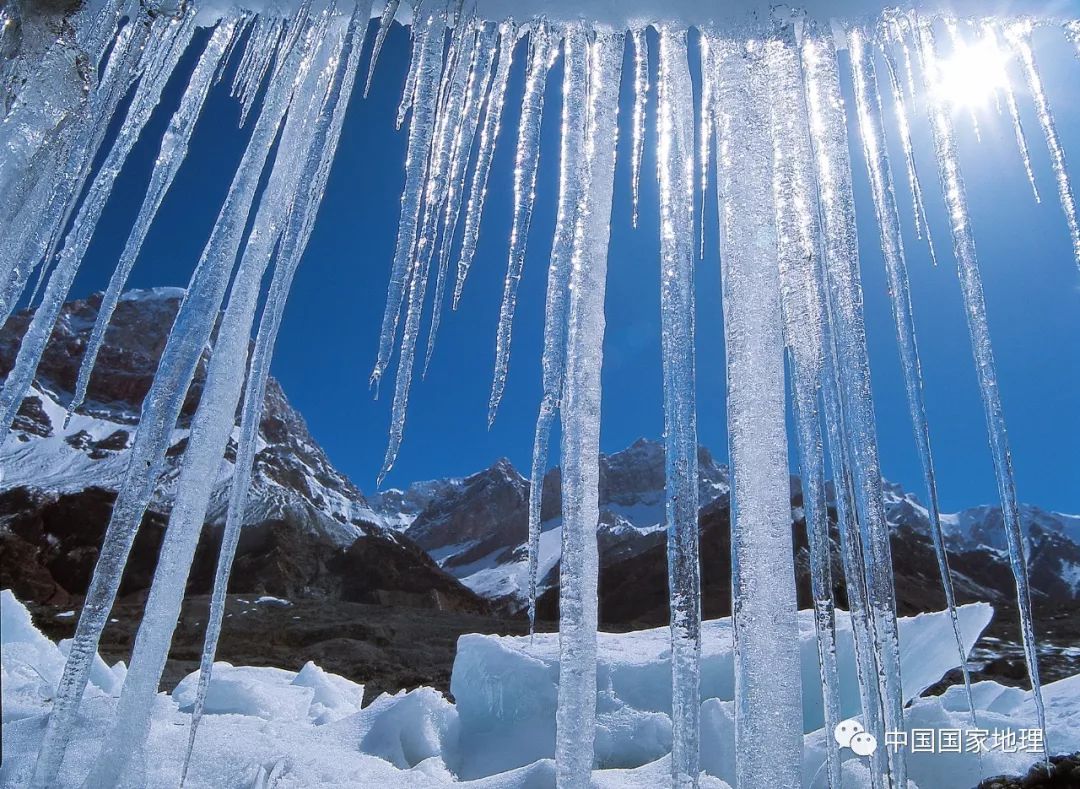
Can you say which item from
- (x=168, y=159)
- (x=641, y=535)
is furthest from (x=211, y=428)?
(x=641, y=535)

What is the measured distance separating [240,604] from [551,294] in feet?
90.4

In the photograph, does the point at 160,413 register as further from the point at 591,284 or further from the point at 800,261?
the point at 800,261

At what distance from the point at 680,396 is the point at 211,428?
2.04 metres

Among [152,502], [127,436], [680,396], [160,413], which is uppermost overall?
[127,436]

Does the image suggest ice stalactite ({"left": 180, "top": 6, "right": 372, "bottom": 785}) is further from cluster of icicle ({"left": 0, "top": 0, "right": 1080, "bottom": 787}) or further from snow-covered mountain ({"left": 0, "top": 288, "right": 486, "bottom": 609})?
snow-covered mountain ({"left": 0, "top": 288, "right": 486, "bottom": 609})

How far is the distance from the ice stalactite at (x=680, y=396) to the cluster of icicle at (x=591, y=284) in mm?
12

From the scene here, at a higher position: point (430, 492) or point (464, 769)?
point (430, 492)

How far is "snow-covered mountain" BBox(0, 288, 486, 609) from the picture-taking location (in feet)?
136

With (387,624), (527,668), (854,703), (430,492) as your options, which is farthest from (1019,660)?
(430,492)

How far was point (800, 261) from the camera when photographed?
3078 mm

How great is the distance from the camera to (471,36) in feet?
11.9

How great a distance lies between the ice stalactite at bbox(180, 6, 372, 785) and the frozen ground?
76 cm

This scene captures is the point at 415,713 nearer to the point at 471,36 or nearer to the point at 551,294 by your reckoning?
the point at 551,294

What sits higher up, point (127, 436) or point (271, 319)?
point (127, 436)
